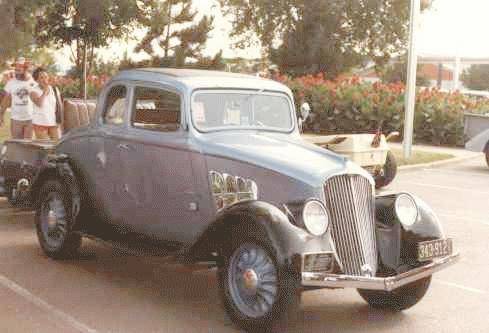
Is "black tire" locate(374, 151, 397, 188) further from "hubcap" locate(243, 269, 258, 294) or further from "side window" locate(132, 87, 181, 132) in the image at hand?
"hubcap" locate(243, 269, 258, 294)

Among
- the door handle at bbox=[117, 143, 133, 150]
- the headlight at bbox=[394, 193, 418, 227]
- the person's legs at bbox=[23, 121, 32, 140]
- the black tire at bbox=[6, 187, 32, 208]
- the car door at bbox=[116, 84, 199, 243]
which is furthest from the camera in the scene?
the person's legs at bbox=[23, 121, 32, 140]

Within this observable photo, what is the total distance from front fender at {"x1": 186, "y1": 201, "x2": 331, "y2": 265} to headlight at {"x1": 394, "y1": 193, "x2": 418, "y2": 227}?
32.0 inches

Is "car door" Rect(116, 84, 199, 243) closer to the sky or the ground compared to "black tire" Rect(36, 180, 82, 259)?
closer to the sky

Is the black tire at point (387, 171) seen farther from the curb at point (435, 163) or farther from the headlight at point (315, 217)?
the headlight at point (315, 217)

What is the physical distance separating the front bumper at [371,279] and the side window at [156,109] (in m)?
2.10

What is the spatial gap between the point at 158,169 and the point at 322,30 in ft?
121

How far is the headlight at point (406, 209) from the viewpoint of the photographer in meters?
5.86

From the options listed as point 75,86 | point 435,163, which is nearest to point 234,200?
point 435,163

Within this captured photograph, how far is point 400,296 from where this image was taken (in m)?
6.08

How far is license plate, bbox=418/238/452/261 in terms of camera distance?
5.69 m

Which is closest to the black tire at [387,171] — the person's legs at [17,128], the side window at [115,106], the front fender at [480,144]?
the front fender at [480,144]

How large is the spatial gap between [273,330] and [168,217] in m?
1.64

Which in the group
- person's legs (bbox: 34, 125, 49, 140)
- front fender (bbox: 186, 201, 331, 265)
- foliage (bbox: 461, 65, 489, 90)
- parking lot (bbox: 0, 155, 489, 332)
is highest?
foliage (bbox: 461, 65, 489, 90)

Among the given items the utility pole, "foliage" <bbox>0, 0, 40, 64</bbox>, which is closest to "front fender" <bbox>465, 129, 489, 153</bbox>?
the utility pole
